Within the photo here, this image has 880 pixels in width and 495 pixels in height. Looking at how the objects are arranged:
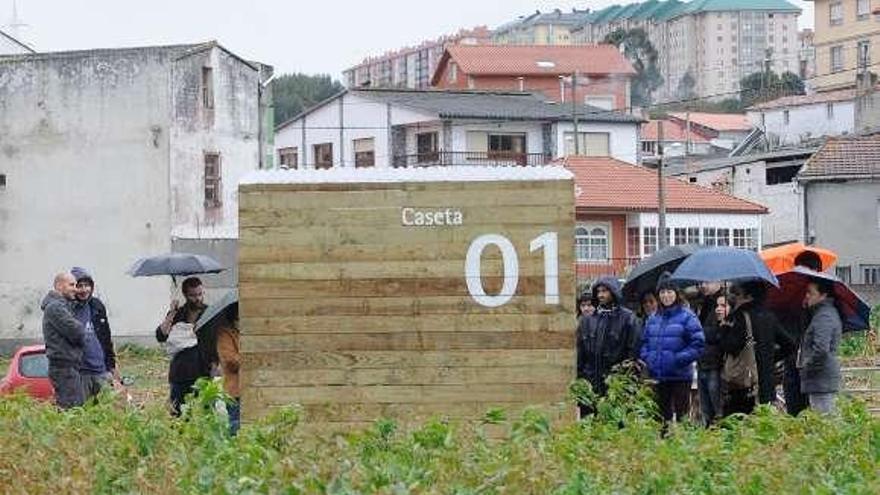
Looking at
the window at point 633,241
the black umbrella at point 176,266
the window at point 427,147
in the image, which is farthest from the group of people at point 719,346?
the window at point 427,147

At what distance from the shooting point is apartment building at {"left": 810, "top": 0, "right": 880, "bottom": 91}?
100 meters

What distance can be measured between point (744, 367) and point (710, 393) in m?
0.43

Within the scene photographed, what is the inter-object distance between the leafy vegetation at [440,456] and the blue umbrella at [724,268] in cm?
398

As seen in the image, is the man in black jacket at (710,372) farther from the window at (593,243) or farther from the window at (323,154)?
the window at (323,154)

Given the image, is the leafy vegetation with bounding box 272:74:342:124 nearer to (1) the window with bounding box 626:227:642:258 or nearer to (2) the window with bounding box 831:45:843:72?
(2) the window with bounding box 831:45:843:72

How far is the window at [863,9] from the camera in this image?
101625 millimetres

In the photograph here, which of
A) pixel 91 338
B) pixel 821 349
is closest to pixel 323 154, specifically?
pixel 91 338

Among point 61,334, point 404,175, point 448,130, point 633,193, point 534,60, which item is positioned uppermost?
point 534,60

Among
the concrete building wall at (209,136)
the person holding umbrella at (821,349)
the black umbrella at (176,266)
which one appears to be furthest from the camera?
the concrete building wall at (209,136)

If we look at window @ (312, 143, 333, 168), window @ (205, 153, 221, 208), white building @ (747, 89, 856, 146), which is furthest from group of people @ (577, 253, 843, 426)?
white building @ (747, 89, 856, 146)

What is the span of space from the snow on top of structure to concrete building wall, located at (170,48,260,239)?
1351 inches

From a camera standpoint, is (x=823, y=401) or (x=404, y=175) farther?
(x=823, y=401)

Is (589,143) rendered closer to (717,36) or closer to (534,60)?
(534,60)

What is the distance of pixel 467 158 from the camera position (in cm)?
6462
